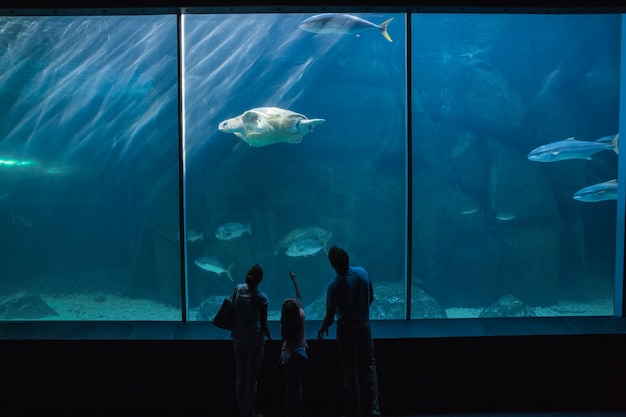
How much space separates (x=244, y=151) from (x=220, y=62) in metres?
2.20

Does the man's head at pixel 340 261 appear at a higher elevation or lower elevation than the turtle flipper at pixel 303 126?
lower

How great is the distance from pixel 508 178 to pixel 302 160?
501cm

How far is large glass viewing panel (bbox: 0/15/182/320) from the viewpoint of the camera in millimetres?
9984

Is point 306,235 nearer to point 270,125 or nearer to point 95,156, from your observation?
point 270,125

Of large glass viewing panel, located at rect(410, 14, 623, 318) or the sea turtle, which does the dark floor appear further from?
large glass viewing panel, located at rect(410, 14, 623, 318)

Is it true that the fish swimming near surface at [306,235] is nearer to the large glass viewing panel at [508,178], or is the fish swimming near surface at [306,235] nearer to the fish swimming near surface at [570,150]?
the fish swimming near surface at [570,150]

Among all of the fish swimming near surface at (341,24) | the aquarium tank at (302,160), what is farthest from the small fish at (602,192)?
the fish swimming near surface at (341,24)

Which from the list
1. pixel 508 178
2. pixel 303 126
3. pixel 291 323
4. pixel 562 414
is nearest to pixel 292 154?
pixel 508 178

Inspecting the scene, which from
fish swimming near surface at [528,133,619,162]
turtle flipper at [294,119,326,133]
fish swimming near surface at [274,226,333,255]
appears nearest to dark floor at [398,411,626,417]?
turtle flipper at [294,119,326,133]

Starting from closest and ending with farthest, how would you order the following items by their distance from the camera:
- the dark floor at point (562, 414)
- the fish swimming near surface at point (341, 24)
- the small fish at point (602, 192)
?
the dark floor at point (562, 414) < the fish swimming near surface at point (341, 24) < the small fish at point (602, 192)

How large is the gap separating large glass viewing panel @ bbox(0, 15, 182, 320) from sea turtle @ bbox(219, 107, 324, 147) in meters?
3.78

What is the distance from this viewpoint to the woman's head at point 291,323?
347 centimetres

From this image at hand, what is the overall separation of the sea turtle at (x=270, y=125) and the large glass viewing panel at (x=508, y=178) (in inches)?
238

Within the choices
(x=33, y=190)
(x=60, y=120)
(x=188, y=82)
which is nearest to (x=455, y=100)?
(x=188, y=82)
